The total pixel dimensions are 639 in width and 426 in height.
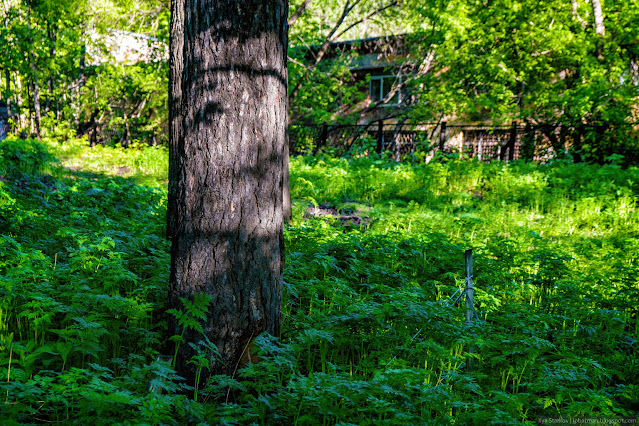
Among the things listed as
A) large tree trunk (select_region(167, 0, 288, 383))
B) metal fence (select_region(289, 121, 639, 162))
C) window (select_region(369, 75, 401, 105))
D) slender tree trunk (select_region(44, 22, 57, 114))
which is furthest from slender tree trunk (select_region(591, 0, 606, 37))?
slender tree trunk (select_region(44, 22, 57, 114))

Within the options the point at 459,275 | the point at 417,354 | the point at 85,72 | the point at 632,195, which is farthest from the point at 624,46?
the point at 85,72

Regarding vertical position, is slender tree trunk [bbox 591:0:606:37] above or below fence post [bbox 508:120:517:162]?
above

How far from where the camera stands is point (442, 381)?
3.05 m

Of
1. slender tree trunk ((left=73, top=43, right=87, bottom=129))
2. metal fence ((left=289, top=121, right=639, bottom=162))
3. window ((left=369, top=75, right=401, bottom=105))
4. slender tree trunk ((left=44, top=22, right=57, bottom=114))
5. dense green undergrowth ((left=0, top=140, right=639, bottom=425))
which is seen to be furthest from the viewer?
window ((left=369, top=75, right=401, bottom=105))

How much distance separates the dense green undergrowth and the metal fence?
5.46 meters

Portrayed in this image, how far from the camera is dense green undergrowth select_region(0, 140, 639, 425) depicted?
2.35 metres

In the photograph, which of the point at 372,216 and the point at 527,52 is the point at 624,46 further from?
the point at 372,216

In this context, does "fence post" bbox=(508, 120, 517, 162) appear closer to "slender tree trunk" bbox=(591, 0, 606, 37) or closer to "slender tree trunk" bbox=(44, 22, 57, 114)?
"slender tree trunk" bbox=(591, 0, 606, 37)

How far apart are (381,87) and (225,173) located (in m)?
22.7

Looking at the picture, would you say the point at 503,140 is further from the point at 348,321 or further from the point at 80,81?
the point at 80,81

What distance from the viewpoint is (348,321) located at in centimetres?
328

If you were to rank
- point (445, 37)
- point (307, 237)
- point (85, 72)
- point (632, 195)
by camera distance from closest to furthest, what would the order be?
1. point (307, 237)
2. point (632, 195)
3. point (445, 37)
4. point (85, 72)

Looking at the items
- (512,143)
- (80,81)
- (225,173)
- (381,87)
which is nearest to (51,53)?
(80,81)

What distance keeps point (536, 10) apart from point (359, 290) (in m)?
15.5
